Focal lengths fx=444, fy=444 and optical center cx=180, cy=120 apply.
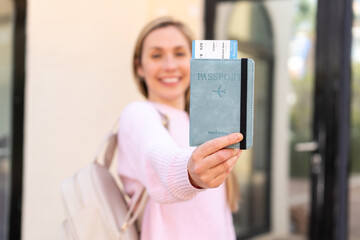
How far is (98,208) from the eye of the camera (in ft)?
4.05

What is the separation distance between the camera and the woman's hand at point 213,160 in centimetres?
86

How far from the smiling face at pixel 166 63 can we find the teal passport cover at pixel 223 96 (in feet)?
1.71

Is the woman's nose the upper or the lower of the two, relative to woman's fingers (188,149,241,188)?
upper

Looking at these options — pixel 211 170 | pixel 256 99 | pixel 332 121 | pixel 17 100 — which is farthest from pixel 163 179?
pixel 256 99

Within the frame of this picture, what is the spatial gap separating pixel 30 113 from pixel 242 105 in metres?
1.94

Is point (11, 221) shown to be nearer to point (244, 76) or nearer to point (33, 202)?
point (33, 202)

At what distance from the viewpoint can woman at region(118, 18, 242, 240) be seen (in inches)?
36.3

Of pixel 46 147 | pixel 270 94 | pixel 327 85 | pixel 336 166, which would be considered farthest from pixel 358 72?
pixel 46 147

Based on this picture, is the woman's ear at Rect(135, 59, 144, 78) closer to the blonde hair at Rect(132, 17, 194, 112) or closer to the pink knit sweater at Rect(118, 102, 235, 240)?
the blonde hair at Rect(132, 17, 194, 112)

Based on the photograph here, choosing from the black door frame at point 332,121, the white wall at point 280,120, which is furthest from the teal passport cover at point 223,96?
the white wall at point 280,120

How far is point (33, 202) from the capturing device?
2.59 m

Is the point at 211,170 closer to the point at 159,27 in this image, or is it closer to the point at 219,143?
the point at 219,143

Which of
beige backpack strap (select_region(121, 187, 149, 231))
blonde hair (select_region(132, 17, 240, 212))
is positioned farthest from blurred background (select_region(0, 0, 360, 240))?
beige backpack strap (select_region(121, 187, 149, 231))

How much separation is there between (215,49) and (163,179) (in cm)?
33
